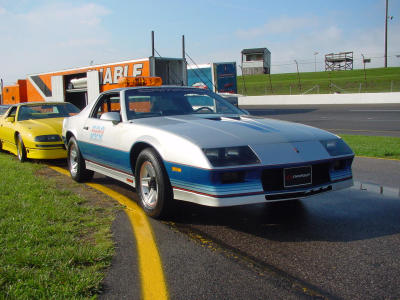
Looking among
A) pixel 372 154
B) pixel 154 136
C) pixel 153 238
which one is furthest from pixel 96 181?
pixel 372 154

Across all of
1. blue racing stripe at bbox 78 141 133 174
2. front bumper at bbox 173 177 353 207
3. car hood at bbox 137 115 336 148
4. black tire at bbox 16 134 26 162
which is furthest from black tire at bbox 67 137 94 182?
front bumper at bbox 173 177 353 207

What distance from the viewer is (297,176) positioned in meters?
3.74

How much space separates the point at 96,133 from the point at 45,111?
4.53m

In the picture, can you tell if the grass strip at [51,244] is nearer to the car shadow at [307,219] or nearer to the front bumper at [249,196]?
the front bumper at [249,196]

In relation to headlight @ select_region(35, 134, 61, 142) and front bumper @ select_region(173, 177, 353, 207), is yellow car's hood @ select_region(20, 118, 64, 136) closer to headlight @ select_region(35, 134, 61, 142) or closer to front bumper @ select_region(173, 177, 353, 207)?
headlight @ select_region(35, 134, 61, 142)

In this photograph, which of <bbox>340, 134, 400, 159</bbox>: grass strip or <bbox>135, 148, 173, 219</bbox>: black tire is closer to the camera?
<bbox>135, 148, 173, 219</bbox>: black tire

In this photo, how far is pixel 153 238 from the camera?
12.0 feet

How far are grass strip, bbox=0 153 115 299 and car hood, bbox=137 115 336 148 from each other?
111 cm

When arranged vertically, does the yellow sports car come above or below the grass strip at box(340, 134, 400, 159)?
above

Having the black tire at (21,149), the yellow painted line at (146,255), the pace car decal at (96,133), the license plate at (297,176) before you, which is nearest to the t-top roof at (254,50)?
the black tire at (21,149)

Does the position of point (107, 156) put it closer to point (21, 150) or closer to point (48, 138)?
point (48, 138)

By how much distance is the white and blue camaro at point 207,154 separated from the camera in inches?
142

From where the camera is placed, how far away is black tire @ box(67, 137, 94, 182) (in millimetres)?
6012

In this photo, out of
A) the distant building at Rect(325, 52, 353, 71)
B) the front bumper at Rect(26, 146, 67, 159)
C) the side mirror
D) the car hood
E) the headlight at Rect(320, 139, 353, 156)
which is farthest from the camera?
the distant building at Rect(325, 52, 353, 71)
